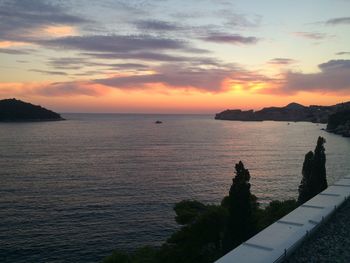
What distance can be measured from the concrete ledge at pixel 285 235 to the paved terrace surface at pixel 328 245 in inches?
11.6

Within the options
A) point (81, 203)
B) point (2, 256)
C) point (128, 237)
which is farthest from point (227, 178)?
point (2, 256)

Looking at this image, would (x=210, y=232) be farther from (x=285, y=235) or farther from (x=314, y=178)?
(x=314, y=178)

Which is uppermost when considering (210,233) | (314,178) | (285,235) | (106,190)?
(285,235)

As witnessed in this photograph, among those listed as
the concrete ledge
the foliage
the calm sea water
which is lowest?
the calm sea water

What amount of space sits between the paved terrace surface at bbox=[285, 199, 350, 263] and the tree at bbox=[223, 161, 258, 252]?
29.9ft

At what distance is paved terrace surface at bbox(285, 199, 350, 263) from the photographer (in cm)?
1518

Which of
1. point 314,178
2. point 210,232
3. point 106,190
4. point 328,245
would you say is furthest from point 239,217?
point 106,190

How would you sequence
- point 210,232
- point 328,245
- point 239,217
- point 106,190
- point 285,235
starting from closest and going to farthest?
point 328,245 < point 285,235 < point 239,217 < point 210,232 < point 106,190

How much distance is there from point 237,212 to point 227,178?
5416 cm

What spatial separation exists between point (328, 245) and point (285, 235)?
5.91 feet

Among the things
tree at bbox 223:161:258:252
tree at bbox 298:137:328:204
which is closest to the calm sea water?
tree at bbox 298:137:328:204

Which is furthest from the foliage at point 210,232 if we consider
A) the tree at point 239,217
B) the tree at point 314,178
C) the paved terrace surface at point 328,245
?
the tree at point 314,178

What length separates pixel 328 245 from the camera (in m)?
16.5

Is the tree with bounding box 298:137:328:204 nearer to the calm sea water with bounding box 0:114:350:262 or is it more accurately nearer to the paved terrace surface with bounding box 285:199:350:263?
the calm sea water with bounding box 0:114:350:262
